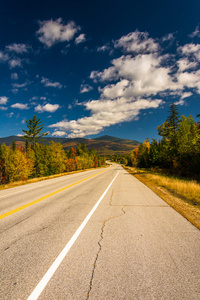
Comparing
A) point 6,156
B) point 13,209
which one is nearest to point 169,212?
point 13,209

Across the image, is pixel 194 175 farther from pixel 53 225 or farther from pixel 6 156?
pixel 6 156

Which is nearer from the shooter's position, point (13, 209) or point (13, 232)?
point (13, 232)

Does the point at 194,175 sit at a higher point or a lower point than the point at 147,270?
lower

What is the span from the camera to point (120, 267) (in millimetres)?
2559

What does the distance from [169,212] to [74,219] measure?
3.71m

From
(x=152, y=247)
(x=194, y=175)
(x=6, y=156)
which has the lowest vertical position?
(x=194, y=175)

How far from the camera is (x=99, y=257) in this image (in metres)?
2.85

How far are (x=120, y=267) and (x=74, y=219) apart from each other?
2615mm

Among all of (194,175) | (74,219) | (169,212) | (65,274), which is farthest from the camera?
(194,175)

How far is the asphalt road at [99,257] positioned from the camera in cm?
207

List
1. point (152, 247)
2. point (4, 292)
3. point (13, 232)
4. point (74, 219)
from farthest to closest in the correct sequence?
point (74, 219)
point (13, 232)
point (152, 247)
point (4, 292)

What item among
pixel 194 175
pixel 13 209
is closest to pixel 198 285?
pixel 13 209

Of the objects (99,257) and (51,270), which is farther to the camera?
(99,257)

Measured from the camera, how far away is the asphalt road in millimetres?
2074
